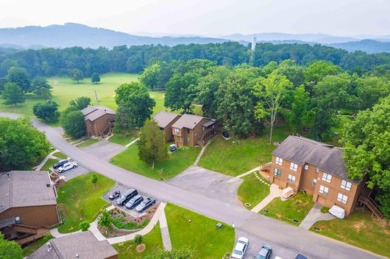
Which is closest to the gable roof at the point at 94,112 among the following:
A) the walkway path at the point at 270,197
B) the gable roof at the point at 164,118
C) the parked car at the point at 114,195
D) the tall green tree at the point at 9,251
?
the gable roof at the point at 164,118

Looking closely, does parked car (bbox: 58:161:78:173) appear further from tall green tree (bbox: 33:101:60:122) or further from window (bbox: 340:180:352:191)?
window (bbox: 340:180:352:191)

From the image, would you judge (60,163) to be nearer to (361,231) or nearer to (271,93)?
(271,93)

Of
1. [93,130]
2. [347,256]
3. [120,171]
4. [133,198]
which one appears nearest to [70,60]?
[93,130]

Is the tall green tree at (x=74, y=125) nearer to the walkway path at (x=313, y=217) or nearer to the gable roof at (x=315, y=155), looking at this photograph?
the gable roof at (x=315, y=155)

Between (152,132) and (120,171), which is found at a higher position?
(152,132)

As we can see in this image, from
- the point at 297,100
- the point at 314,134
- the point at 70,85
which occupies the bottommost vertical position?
the point at 70,85

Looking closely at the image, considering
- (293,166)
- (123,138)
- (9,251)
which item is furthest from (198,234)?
(123,138)

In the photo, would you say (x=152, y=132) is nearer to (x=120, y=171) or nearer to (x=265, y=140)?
(x=120, y=171)
